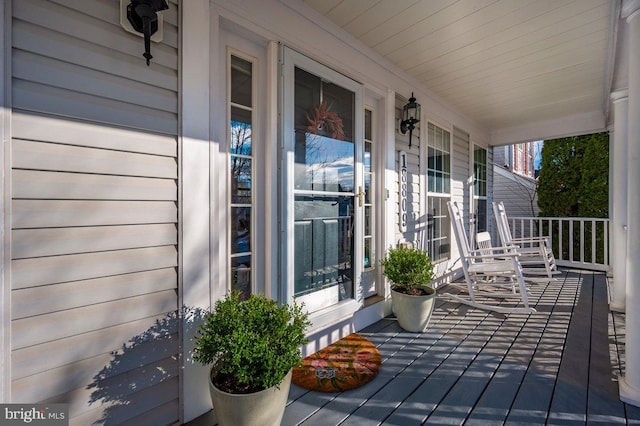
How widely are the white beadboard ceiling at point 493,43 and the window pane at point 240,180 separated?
4.21 feet

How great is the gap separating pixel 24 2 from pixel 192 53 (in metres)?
0.63

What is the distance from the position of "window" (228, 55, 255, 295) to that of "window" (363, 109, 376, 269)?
1.32 meters

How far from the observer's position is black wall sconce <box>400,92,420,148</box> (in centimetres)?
316

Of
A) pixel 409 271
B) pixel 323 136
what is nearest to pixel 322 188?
pixel 323 136

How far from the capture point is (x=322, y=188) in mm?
2338

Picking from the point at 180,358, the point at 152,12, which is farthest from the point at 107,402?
the point at 152,12

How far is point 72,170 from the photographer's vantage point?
1.24 metres

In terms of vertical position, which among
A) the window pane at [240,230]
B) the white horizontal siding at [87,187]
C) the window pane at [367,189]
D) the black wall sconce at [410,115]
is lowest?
the window pane at [240,230]

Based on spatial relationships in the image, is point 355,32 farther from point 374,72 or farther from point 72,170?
point 72,170

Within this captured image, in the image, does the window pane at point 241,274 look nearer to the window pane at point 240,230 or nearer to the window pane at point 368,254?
the window pane at point 240,230

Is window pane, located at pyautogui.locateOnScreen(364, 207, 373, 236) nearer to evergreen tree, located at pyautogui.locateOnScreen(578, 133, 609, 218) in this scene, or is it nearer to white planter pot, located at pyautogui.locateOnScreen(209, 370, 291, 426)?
white planter pot, located at pyautogui.locateOnScreen(209, 370, 291, 426)

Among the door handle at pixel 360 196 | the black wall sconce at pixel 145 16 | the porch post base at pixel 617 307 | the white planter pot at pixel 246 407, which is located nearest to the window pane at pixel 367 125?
the door handle at pixel 360 196

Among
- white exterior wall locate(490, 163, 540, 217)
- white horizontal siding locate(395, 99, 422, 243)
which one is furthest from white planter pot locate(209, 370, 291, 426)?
white exterior wall locate(490, 163, 540, 217)

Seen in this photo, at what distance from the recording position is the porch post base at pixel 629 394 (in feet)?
5.59
